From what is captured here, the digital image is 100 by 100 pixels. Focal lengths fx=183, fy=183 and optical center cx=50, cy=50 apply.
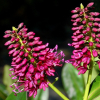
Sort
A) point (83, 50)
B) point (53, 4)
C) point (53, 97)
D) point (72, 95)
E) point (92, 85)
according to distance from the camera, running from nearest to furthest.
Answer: point (83, 50) < point (92, 85) < point (72, 95) < point (53, 97) < point (53, 4)

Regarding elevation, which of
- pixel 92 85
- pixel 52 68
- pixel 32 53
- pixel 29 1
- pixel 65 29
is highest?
pixel 29 1

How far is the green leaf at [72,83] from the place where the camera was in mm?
1288

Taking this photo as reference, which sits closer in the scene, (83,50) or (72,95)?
(83,50)

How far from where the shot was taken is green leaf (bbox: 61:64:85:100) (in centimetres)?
129

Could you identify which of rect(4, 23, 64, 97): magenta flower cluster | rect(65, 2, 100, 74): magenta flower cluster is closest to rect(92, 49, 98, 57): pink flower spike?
rect(65, 2, 100, 74): magenta flower cluster

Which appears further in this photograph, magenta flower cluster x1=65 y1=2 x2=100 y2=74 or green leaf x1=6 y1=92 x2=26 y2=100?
green leaf x1=6 y1=92 x2=26 y2=100

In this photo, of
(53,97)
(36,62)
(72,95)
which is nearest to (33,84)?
(36,62)

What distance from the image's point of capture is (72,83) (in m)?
1.33

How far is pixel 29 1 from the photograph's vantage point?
4.68 m

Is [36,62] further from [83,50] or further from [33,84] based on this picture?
[83,50]

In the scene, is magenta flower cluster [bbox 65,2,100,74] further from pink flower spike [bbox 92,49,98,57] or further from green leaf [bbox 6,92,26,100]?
green leaf [bbox 6,92,26,100]

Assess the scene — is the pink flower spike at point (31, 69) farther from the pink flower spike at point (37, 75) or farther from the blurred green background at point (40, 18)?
the blurred green background at point (40, 18)

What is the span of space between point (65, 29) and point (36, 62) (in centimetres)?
386

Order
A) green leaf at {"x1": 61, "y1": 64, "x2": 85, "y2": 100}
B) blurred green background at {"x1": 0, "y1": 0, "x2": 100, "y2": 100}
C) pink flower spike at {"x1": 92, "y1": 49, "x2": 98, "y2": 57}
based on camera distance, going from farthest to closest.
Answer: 1. blurred green background at {"x1": 0, "y1": 0, "x2": 100, "y2": 100}
2. green leaf at {"x1": 61, "y1": 64, "x2": 85, "y2": 100}
3. pink flower spike at {"x1": 92, "y1": 49, "x2": 98, "y2": 57}
